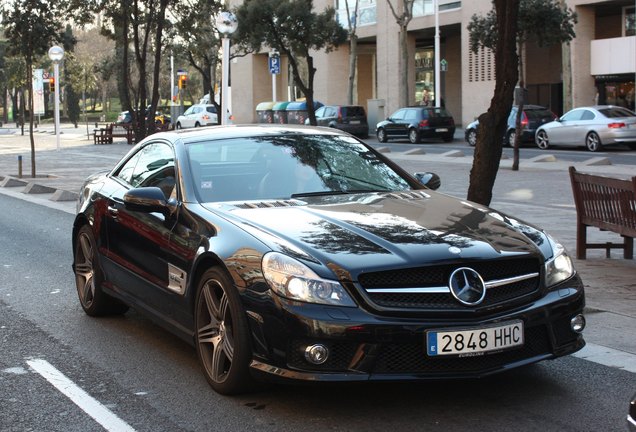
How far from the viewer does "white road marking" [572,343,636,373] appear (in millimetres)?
6309

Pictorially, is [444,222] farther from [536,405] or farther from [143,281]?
[143,281]

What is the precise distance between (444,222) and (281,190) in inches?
46.9

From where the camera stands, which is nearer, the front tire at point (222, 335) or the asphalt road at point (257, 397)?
the asphalt road at point (257, 397)

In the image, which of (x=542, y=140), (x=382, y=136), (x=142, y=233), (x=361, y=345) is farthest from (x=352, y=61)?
(x=361, y=345)

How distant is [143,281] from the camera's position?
6.77m

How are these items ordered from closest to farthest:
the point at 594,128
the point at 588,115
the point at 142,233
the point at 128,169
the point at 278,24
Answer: the point at 142,233 < the point at 128,169 < the point at 594,128 < the point at 588,115 < the point at 278,24

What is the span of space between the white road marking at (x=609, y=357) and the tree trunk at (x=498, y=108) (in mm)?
3311

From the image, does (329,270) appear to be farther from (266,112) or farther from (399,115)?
(266,112)

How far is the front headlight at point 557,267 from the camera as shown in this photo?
Answer: 5512 millimetres

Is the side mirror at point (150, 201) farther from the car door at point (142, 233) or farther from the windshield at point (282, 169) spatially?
the windshield at point (282, 169)

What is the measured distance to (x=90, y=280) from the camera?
8.03 metres

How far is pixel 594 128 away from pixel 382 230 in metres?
27.5

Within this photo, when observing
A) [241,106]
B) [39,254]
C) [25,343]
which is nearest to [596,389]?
[25,343]

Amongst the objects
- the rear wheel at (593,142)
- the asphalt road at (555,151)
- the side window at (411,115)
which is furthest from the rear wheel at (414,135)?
the rear wheel at (593,142)
